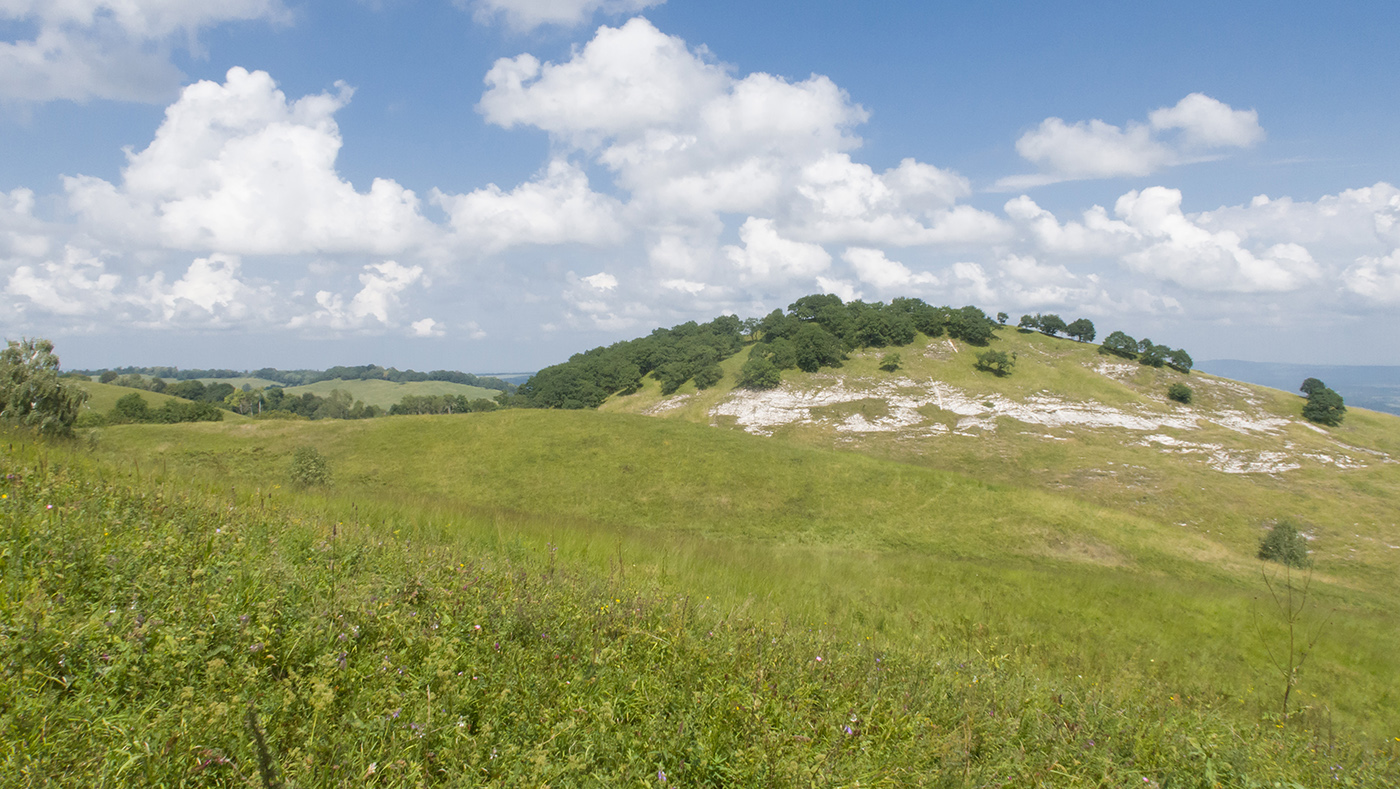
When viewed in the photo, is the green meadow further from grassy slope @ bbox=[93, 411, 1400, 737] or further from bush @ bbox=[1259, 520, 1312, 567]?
bush @ bbox=[1259, 520, 1312, 567]

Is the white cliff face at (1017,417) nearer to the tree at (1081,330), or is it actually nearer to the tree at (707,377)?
the tree at (707,377)

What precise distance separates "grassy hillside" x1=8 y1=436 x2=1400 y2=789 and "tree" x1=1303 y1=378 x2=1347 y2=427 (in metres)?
103

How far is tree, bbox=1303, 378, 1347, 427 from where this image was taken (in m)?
77.5

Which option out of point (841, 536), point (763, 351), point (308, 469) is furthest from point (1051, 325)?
point (308, 469)

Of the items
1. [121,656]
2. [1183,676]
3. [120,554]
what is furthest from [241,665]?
[1183,676]

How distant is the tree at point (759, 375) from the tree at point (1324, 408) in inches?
2766

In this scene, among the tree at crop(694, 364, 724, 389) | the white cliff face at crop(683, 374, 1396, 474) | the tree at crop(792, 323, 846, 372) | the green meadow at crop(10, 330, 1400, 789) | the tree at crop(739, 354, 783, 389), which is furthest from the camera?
the tree at crop(694, 364, 724, 389)

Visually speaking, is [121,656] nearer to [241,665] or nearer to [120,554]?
[241,665]

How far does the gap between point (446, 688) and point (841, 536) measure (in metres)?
30.3

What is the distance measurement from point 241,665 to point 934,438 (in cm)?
7561

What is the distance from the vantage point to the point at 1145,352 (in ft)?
323

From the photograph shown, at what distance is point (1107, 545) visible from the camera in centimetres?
3244

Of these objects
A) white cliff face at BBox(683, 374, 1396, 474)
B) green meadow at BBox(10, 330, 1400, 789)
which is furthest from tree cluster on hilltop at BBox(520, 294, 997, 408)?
green meadow at BBox(10, 330, 1400, 789)

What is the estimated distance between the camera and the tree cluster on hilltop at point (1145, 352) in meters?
94.6
